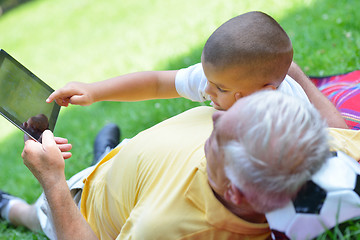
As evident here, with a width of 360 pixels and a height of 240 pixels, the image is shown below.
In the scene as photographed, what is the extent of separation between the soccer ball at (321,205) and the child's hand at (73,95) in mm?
1143

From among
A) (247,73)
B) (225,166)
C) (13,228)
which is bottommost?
(13,228)

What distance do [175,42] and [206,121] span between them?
13.9ft

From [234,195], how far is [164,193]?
1.02 ft

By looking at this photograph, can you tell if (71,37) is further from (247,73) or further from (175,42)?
(247,73)

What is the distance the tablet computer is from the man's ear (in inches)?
37.9

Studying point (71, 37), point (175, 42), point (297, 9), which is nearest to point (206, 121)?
point (297, 9)

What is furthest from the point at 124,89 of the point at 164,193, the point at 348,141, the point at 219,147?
the point at 348,141

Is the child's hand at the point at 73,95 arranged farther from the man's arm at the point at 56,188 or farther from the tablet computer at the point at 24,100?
the man's arm at the point at 56,188

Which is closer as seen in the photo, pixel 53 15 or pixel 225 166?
pixel 225 166

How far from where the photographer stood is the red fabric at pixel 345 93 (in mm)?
2448

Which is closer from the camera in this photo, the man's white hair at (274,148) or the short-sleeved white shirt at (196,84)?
the man's white hair at (274,148)

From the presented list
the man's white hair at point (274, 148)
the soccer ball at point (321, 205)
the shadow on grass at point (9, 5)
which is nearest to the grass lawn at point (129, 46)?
the soccer ball at point (321, 205)

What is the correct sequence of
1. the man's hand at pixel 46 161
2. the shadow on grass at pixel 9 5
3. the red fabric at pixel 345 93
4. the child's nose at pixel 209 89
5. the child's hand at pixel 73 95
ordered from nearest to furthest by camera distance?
the man's hand at pixel 46 161 → the child's nose at pixel 209 89 → the child's hand at pixel 73 95 → the red fabric at pixel 345 93 → the shadow on grass at pixel 9 5

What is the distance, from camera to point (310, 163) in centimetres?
133
